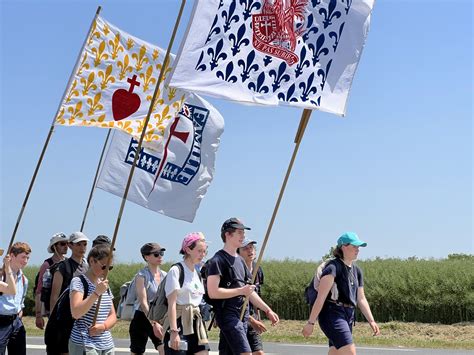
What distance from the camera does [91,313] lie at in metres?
7.05

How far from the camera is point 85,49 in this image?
35.9 ft

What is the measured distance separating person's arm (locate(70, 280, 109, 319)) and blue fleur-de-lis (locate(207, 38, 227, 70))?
7.92ft

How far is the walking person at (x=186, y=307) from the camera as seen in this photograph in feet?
25.7

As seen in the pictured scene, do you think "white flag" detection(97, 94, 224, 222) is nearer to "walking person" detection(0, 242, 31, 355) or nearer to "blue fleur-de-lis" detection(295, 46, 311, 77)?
"walking person" detection(0, 242, 31, 355)

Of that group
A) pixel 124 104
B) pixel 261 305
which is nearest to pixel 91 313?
pixel 261 305

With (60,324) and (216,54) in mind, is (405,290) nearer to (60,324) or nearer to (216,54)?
(216,54)

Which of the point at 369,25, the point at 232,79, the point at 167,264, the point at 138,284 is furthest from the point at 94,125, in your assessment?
the point at 167,264

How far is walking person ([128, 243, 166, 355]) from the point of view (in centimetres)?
960

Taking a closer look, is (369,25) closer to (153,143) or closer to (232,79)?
(232,79)

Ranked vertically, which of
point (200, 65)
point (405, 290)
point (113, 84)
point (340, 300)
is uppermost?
point (113, 84)

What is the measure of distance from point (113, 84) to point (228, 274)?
147 inches

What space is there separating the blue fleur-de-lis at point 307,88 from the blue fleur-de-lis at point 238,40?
0.66 meters

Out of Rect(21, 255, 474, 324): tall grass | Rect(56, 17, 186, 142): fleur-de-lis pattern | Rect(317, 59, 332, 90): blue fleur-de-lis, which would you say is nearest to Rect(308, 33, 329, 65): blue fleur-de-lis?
Rect(317, 59, 332, 90): blue fleur-de-lis

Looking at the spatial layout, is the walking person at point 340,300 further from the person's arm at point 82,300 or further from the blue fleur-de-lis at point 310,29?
the person's arm at point 82,300
